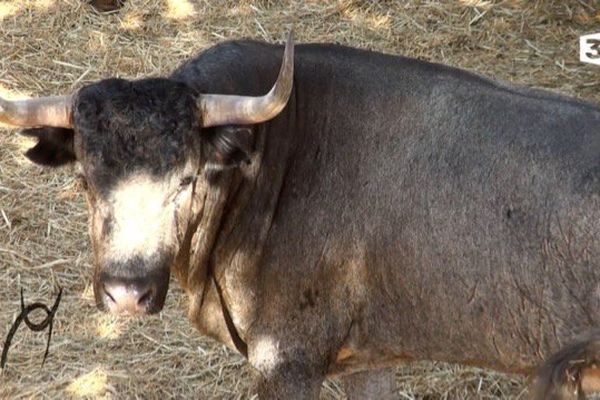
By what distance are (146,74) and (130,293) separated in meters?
5.28

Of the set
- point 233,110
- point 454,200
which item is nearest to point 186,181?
point 233,110

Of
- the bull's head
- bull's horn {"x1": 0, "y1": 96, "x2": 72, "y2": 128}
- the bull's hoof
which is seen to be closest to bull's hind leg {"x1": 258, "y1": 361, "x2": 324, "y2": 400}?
the bull's head

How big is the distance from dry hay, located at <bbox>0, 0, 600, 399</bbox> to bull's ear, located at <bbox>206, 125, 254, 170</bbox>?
207 cm

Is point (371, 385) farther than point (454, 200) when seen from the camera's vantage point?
Yes

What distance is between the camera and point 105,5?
10734 mm

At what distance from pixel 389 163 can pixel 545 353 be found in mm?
1123

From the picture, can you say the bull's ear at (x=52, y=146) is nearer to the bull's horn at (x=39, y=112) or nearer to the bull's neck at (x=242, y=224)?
the bull's horn at (x=39, y=112)

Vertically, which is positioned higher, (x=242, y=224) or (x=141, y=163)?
(x=141, y=163)

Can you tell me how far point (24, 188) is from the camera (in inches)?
348

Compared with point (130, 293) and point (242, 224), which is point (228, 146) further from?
point (130, 293)

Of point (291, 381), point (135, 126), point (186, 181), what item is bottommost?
point (291, 381)

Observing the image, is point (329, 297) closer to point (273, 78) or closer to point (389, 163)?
point (389, 163)

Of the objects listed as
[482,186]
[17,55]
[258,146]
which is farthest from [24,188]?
[482,186]

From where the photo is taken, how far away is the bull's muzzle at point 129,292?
4.89m
